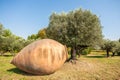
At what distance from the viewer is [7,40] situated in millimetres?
41656

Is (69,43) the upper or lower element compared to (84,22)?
lower

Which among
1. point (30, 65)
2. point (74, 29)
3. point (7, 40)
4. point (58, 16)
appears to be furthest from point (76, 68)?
point (7, 40)

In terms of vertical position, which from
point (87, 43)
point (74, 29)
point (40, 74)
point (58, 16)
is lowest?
point (40, 74)

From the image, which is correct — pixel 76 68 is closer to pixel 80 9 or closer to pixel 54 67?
pixel 54 67

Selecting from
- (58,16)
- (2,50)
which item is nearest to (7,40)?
(2,50)

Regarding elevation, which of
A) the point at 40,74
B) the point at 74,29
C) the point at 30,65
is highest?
the point at 74,29

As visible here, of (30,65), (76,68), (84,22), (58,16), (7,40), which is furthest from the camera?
(7,40)

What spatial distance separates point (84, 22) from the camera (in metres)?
17.3

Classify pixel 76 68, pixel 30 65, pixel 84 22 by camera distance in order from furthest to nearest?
pixel 84 22, pixel 76 68, pixel 30 65

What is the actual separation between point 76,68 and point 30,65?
19.2ft

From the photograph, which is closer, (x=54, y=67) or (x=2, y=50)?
(x=54, y=67)

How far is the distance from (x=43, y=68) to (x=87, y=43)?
8260 millimetres

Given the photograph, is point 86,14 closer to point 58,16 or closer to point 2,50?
point 58,16

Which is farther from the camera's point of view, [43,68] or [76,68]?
[76,68]
